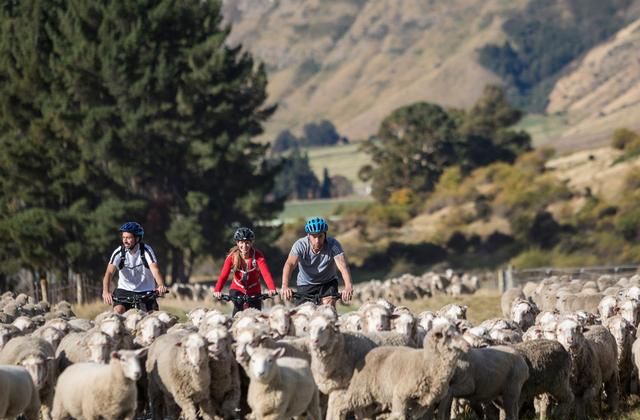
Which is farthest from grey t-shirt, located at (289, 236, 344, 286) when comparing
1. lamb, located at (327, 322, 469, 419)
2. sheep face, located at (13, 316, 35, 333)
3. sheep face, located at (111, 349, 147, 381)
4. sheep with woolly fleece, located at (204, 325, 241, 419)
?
sheep face, located at (111, 349, 147, 381)

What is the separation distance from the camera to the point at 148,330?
1677cm

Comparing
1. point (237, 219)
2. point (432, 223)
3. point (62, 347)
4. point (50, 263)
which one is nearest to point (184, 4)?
point (237, 219)

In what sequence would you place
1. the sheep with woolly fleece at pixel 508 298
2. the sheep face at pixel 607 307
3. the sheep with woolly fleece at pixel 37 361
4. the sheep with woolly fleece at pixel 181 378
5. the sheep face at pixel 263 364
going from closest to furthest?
1. the sheep face at pixel 263 364
2. the sheep with woolly fleece at pixel 181 378
3. the sheep with woolly fleece at pixel 37 361
4. the sheep face at pixel 607 307
5. the sheep with woolly fleece at pixel 508 298

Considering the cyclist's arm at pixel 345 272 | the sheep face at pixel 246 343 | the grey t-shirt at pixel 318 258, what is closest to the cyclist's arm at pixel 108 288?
the grey t-shirt at pixel 318 258

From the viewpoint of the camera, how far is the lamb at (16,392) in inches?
540

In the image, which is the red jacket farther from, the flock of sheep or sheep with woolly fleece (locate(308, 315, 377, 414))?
→ sheep with woolly fleece (locate(308, 315, 377, 414))

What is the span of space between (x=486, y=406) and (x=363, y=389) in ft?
6.32

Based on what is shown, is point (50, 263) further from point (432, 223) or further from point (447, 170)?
point (447, 170)

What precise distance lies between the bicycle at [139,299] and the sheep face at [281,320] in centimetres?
183

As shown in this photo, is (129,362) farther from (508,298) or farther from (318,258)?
(508,298)

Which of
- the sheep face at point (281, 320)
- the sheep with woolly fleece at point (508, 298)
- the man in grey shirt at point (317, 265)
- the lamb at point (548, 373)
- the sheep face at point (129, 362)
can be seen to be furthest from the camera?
the sheep with woolly fleece at point (508, 298)

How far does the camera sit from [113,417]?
1384 centimetres

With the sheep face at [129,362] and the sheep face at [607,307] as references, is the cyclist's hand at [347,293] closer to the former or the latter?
the sheep face at [129,362]

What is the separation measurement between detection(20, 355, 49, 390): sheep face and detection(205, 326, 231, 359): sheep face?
1.70 metres
